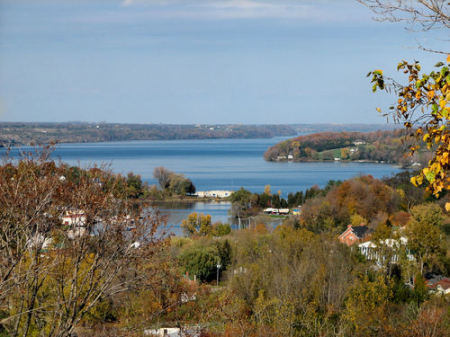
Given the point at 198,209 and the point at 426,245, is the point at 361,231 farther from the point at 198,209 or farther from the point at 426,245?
the point at 198,209

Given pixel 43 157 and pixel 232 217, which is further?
pixel 232 217

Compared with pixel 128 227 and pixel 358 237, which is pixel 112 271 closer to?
pixel 128 227

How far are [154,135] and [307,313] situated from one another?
146m

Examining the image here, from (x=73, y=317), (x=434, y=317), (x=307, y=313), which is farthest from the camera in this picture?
(x=307, y=313)

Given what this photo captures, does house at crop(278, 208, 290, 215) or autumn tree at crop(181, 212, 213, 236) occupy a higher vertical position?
autumn tree at crop(181, 212, 213, 236)

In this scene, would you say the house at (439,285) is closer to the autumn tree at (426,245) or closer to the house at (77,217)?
the autumn tree at (426,245)

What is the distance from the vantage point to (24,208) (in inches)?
179

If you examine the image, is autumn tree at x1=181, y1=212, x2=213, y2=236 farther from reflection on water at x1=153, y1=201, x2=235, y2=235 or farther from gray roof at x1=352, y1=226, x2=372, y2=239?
gray roof at x1=352, y1=226, x2=372, y2=239

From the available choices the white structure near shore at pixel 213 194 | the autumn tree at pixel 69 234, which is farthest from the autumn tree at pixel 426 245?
the white structure near shore at pixel 213 194

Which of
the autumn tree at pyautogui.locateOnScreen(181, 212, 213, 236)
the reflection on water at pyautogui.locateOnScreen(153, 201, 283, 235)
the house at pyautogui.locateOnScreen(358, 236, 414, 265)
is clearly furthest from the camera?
the reflection on water at pyautogui.locateOnScreen(153, 201, 283, 235)

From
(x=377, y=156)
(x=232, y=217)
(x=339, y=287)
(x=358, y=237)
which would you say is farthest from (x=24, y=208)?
(x=377, y=156)

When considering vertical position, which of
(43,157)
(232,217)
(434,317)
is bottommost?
(232,217)

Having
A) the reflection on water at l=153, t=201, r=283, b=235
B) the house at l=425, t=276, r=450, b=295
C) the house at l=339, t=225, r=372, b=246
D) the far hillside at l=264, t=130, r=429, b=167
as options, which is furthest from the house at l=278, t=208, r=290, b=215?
the far hillside at l=264, t=130, r=429, b=167

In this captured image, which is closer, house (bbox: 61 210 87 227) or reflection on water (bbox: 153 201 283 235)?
house (bbox: 61 210 87 227)
